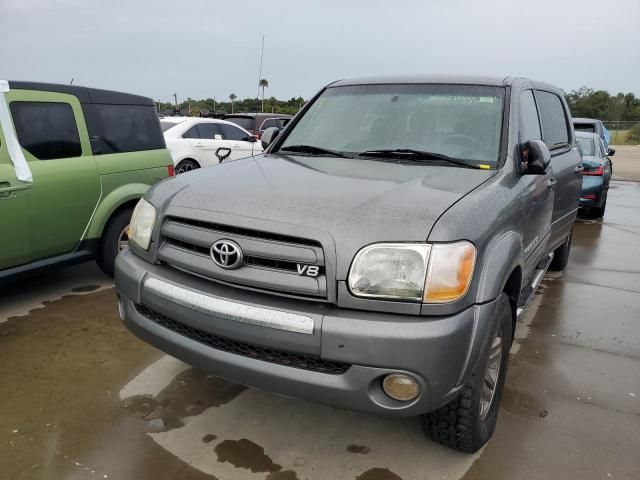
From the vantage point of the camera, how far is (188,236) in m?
2.33

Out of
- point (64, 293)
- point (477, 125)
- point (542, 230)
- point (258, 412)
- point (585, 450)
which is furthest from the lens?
point (64, 293)

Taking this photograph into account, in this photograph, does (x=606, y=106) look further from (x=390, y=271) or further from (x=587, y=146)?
(x=390, y=271)

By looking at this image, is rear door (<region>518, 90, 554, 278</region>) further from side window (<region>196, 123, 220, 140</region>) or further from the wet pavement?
side window (<region>196, 123, 220, 140</region>)

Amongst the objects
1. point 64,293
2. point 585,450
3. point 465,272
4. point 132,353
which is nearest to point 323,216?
point 465,272

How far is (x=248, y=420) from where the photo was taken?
2.74m

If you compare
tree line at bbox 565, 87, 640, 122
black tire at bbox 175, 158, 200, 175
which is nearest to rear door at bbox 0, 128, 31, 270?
black tire at bbox 175, 158, 200, 175

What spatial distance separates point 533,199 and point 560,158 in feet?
4.12

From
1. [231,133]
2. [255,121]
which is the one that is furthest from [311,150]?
[255,121]

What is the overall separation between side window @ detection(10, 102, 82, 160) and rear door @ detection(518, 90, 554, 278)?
11.2 ft

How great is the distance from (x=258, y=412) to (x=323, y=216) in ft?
4.20

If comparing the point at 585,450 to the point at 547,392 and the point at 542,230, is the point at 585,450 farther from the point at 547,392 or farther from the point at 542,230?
the point at 542,230

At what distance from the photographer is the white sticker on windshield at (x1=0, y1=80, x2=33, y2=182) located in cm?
384

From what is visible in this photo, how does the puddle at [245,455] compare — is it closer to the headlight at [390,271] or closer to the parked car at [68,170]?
the headlight at [390,271]

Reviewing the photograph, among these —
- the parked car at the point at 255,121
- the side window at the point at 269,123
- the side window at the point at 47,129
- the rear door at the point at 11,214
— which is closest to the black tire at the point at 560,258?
the side window at the point at 47,129
